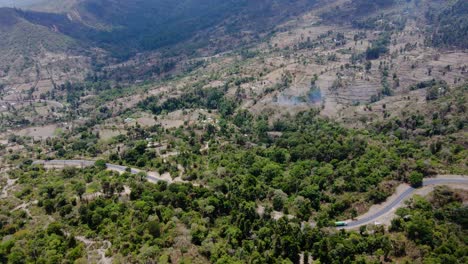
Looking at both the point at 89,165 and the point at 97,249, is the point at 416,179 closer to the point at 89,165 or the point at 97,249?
the point at 97,249

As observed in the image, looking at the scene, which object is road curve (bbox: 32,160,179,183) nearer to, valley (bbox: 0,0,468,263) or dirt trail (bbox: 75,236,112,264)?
valley (bbox: 0,0,468,263)

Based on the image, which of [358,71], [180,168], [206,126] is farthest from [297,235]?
[358,71]

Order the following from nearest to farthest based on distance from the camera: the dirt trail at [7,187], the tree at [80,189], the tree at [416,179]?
the tree at [416,179] < the tree at [80,189] < the dirt trail at [7,187]

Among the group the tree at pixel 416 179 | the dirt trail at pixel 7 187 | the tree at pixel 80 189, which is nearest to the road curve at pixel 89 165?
the dirt trail at pixel 7 187

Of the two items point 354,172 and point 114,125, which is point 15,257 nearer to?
point 354,172

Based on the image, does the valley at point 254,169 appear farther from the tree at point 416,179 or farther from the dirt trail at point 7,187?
the dirt trail at point 7,187

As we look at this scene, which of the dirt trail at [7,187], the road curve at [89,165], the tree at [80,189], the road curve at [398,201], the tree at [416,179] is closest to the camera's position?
the road curve at [398,201]

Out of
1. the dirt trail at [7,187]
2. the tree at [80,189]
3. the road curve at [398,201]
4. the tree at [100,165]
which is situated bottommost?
the road curve at [398,201]

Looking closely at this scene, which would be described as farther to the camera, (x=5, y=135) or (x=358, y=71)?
(x=358, y=71)

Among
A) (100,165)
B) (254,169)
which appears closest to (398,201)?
(254,169)
